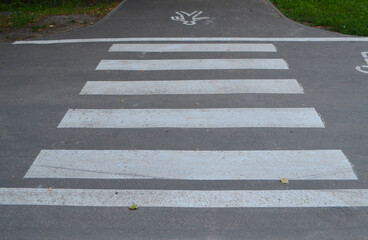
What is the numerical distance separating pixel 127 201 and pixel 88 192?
0.56m

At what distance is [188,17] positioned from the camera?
45.2 feet

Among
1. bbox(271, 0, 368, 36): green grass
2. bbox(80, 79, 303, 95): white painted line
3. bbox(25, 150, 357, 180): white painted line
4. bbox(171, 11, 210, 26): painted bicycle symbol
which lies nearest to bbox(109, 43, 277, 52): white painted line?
bbox(80, 79, 303, 95): white painted line

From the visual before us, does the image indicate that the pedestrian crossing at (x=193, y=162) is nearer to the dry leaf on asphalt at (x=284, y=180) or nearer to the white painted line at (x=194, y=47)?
the dry leaf on asphalt at (x=284, y=180)

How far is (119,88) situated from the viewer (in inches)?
326

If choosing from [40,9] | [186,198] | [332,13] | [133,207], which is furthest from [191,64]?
[40,9]

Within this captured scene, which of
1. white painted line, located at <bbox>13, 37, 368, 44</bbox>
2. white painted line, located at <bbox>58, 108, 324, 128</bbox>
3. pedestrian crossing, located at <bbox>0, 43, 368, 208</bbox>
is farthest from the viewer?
white painted line, located at <bbox>13, 37, 368, 44</bbox>

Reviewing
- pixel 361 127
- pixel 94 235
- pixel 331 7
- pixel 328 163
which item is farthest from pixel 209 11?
pixel 94 235

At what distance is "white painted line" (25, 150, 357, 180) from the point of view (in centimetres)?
548

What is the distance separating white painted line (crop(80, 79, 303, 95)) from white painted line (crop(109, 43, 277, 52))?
2140 mm

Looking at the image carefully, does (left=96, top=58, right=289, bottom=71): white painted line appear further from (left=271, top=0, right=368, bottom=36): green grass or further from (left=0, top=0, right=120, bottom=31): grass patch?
(left=0, top=0, right=120, bottom=31): grass patch

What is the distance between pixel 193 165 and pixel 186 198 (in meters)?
0.73

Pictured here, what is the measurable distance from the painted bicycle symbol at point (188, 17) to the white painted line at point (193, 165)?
25.9 ft

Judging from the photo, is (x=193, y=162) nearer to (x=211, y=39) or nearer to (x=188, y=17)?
(x=211, y=39)

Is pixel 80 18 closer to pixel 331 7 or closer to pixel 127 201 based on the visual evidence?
pixel 331 7
